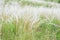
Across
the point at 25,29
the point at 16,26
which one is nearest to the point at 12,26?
the point at 16,26

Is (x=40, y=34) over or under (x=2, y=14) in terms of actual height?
under

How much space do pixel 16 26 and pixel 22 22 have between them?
3.1 inches

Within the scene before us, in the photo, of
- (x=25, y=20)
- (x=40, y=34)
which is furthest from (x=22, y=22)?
(x=40, y=34)

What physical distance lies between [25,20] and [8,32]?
0.24 m

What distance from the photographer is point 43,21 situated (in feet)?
8.64

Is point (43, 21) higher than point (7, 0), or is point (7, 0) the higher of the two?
point (7, 0)

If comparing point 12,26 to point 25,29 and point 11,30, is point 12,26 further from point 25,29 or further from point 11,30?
point 25,29

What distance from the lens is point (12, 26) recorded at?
99.4 inches

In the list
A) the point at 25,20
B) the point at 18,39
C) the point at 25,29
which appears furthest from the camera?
the point at 25,20

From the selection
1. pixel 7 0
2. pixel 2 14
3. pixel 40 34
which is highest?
pixel 7 0

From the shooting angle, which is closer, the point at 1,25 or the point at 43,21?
the point at 1,25

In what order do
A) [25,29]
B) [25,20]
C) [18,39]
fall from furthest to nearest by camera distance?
[25,20], [25,29], [18,39]

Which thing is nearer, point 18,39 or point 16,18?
point 18,39

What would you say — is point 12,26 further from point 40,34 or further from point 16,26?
point 40,34
